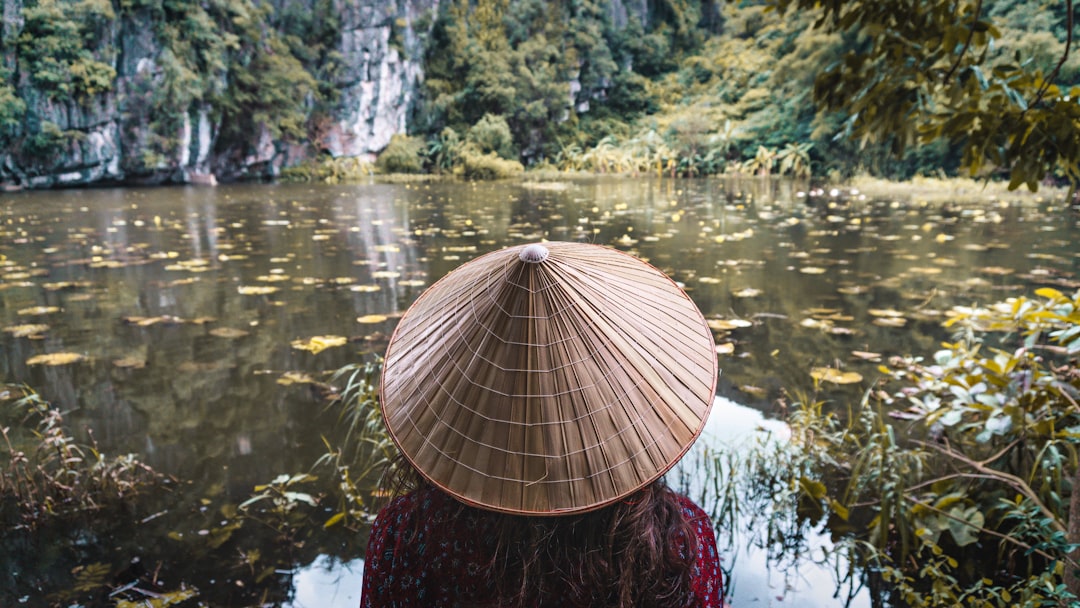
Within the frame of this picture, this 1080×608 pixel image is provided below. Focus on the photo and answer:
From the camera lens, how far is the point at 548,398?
66 cm

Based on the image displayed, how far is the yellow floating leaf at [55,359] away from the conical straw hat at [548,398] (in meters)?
3.08

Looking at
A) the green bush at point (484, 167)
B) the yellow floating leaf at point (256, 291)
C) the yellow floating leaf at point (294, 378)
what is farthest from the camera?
the green bush at point (484, 167)

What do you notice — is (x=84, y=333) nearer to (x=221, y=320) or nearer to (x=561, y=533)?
(x=221, y=320)

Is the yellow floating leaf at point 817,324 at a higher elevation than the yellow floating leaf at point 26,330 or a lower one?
higher

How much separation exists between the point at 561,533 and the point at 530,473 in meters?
0.10

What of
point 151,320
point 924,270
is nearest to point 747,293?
point 924,270

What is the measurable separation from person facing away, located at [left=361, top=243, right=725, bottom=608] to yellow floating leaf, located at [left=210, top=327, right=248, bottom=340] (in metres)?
2.98

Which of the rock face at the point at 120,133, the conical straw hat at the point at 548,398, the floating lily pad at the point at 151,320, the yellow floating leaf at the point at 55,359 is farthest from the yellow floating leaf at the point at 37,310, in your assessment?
the rock face at the point at 120,133

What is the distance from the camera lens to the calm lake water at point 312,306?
1739 millimetres

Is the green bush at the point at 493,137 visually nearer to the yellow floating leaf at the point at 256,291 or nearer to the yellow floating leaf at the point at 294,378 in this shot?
the yellow floating leaf at the point at 256,291

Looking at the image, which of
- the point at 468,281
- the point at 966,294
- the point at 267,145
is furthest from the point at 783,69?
the point at 468,281

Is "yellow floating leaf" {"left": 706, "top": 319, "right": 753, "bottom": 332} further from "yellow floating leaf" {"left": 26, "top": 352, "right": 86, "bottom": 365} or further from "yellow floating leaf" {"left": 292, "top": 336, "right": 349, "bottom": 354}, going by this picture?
"yellow floating leaf" {"left": 26, "top": 352, "right": 86, "bottom": 365}

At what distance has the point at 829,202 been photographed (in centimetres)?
998

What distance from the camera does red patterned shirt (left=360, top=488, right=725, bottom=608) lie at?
73 cm
